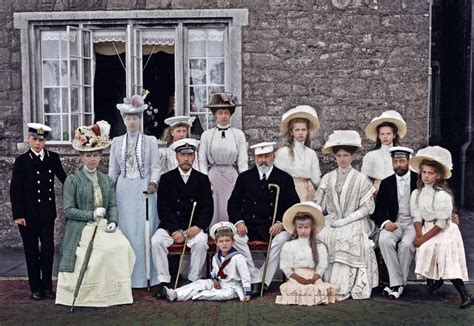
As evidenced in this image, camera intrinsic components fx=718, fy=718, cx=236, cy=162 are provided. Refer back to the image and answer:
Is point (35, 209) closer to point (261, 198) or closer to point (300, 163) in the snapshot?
point (261, 198)

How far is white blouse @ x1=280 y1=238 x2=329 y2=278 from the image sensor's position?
6.93 m

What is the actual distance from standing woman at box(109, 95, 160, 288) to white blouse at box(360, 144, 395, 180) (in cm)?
227

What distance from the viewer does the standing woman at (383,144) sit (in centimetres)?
771

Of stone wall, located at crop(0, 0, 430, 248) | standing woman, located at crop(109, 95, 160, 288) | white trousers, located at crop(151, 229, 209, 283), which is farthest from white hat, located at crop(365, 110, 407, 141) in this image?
standing woman, located at crop(109, 95, 160, 288)

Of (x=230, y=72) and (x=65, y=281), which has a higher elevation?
(x=230, y=72)

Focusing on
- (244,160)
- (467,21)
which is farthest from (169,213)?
(467,21)

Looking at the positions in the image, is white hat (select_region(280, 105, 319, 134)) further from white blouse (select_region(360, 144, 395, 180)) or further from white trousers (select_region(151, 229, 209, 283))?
white trousers (select_region(151, 229, 209, 283))

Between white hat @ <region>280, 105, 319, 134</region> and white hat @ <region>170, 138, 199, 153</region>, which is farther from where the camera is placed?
white hat @ <region>280, 105, 319, 134</region>

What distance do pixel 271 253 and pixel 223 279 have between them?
56cm

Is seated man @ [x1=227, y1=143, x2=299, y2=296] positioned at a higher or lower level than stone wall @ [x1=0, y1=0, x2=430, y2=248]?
lower

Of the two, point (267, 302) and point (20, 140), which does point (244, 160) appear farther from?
point (20, 140)

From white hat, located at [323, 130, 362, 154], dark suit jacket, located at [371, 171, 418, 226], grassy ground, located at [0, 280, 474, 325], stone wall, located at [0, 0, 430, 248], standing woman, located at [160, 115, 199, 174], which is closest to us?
grassy ground, located at [0, 280, 474, 325]

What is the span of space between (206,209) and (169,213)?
0.38 metres

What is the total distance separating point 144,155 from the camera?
7547mm
